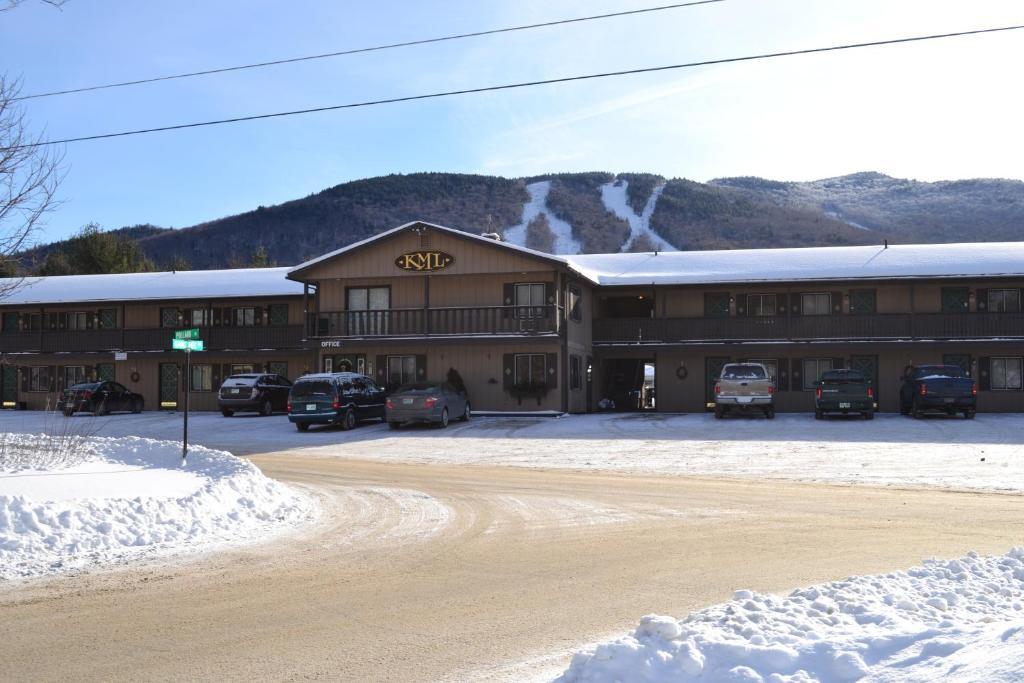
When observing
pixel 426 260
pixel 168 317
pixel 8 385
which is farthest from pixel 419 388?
pixel 8 385

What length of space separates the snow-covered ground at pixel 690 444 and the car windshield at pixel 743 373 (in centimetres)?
146

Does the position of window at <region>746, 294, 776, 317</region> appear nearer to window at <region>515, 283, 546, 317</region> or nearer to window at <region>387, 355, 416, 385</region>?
window at <region>515, 283, 546, 317</region>

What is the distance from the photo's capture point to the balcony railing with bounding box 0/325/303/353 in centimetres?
4050

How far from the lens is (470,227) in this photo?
157 m

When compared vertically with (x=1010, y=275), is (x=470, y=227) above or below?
above

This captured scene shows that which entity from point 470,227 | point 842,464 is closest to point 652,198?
point 470,227

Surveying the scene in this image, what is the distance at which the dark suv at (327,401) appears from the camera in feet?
91.6

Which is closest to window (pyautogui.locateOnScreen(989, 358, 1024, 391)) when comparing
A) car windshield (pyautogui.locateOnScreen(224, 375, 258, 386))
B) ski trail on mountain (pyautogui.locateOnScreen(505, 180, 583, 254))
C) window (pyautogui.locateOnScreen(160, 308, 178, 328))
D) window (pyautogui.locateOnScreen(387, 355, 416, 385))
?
window (pyautogui.locateOnScreen(387, 355, 416, 385))

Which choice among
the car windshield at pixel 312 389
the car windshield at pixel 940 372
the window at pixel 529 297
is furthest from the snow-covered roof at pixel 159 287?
the car windshield at pixel 940 372

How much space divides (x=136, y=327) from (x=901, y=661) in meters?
43.7

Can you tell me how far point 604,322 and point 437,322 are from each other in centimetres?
766

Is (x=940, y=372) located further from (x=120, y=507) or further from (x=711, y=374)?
(x=120, y=507)

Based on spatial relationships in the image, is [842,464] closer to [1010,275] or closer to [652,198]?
[1010,275]

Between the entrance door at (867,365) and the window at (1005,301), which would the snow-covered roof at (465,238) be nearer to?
the entrance door at (867,365)
